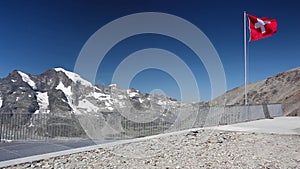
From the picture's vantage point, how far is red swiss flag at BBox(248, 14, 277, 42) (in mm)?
16625

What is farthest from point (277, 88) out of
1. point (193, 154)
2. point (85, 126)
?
point (193, 154)

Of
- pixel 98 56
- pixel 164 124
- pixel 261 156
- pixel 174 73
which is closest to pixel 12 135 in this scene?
pixel 98 56

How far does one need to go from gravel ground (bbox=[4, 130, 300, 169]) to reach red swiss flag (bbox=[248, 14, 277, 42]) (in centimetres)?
977

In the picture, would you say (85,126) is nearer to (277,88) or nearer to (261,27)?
(261,27)

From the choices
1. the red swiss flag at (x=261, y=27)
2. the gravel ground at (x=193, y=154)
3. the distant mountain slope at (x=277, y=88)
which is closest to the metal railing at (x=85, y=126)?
the gravel ground at (x=193, y=154)

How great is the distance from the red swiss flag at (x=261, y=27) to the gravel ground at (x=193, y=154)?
9.77 meters

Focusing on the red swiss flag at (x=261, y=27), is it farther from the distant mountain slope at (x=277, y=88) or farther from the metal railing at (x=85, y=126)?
the distant mountain slope at (x=277, y=88)

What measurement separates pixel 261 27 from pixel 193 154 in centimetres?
1349

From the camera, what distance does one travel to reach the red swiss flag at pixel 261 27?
655 inches

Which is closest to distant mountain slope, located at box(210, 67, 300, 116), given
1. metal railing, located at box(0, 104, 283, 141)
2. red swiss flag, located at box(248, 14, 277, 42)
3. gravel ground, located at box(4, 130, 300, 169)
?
red swiss flag, located at box(248, 14, 277, 42)

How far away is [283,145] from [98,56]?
7.32 m

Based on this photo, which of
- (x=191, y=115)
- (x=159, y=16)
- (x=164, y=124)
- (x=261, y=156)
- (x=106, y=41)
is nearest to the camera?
(x=261, y=156)

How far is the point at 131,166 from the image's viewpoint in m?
5.37

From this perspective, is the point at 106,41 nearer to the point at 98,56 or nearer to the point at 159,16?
the point at 98,56
